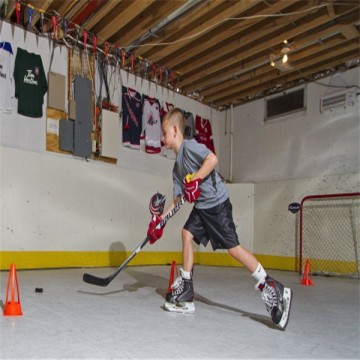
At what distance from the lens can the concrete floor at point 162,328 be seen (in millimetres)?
1460

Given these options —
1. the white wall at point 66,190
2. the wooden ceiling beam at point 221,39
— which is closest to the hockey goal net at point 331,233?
the white wall at point 66,190

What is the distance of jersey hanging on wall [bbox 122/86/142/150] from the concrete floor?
3.06 metres

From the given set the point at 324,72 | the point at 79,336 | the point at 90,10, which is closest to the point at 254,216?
the point at 324,72

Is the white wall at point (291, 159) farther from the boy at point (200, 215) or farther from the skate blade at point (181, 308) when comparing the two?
the skate blade at point (181, 308)

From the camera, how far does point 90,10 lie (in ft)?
14.7

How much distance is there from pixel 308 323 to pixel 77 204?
11.7 feet

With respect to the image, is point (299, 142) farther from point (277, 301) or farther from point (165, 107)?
Result: point (277, 301)

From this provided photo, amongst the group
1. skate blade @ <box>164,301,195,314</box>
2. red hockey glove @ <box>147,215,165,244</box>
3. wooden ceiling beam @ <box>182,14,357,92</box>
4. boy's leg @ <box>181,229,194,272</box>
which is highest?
wooden ceiling beam @ <box>182,14,357,92</box>

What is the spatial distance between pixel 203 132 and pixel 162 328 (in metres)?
5.53

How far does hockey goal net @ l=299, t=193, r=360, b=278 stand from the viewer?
5098mm

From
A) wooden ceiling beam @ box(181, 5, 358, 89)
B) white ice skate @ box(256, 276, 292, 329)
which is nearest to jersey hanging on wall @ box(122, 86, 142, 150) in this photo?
wooden ceiling beam @ box(181, 5, 358, 89)

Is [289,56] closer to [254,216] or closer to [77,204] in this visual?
[254,216]

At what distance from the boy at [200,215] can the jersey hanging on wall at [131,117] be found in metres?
3.27

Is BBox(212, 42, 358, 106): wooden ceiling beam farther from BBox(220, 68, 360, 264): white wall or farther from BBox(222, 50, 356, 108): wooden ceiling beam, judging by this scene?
BBox(220, 68, 360, 264): white wall
